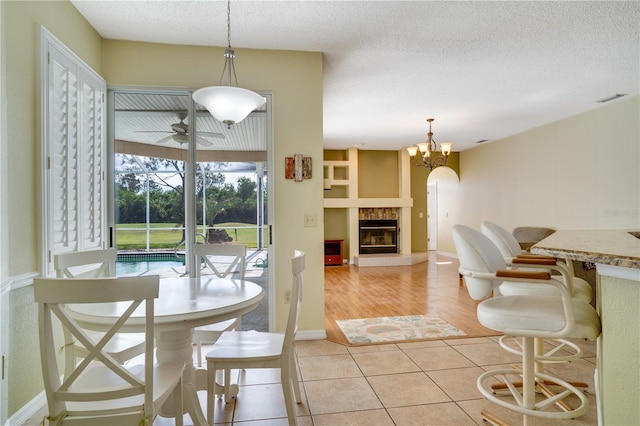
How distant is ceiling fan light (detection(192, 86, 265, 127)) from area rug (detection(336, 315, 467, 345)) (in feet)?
7.25

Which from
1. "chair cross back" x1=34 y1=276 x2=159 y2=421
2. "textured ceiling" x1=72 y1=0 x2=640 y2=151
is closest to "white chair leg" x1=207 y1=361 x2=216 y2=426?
"chair cross back" x1=34 y1=276 x2=159 y2=421

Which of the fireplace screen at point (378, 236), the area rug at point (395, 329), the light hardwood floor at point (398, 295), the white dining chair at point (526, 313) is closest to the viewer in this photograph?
the white dining chair at point (526, 313)

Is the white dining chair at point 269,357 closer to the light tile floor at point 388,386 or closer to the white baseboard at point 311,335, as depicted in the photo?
the light tile floor at point 388,386

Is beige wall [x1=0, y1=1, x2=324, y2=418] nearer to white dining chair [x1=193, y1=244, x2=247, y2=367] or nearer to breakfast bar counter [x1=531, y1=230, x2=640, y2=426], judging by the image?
white dining chair [x1=193, y1=244, x2=247, y2=367]

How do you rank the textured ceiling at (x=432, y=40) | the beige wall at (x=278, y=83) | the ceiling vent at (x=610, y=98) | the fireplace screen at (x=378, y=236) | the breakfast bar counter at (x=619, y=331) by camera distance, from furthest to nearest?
the fireplace screen at (x=378, y=236)
the ceiling vent at (x=610, y=98)
the beige wall at (x=278, y=83)
the textured ceiling at (x=432, y=40)
the breakfast bar counter at (x=619, y=331)

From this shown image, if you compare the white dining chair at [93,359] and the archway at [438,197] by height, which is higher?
the archway at [438,197]

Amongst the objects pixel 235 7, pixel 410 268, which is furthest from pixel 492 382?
pixel 410 268

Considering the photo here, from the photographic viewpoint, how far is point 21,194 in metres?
2.01

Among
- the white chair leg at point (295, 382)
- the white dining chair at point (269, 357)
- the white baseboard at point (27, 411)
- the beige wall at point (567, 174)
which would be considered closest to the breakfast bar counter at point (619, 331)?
the white dining chair at point (269, 357)

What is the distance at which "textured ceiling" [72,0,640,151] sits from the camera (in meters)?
2.53

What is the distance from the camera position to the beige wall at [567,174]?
14.8ft

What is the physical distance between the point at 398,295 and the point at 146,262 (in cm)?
331

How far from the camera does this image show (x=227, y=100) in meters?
2.00

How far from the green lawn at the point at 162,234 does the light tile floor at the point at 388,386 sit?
1.14 meters
